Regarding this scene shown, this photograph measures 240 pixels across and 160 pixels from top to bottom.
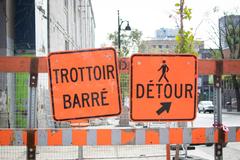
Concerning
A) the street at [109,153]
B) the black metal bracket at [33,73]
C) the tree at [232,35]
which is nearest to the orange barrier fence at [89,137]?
the black metal bracket at [33,73]

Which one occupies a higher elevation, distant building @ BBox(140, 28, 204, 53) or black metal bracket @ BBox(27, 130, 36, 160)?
distant building @ BBox(140, 28, 204, 53)

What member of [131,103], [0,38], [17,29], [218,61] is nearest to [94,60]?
[131,103]

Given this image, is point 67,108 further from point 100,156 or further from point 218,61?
point 100,156

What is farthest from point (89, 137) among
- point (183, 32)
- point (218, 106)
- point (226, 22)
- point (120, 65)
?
point (226, 22)

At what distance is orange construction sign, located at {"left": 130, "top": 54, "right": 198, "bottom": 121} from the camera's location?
5074mm

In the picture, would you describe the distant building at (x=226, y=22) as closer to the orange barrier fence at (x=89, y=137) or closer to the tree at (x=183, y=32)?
the tree at (x=183, y=32)

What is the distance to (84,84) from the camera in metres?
5.04

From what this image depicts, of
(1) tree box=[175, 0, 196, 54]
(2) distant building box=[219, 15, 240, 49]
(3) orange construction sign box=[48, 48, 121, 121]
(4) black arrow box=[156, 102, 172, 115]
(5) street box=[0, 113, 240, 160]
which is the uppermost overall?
(2) distant building box=[219, 15, 240, 49]

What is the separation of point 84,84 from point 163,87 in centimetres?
85

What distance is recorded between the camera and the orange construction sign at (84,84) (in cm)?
504

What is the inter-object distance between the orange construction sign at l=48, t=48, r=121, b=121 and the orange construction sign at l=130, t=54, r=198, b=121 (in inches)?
8.6

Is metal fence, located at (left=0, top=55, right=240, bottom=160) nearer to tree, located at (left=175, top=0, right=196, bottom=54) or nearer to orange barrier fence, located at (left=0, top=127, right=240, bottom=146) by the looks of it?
orange barrier fence, located at (left=0, top=127, right=240, bottom=146)

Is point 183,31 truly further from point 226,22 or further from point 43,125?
point 226,22

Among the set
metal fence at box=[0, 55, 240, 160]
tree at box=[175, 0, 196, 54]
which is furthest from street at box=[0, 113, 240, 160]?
tree at box=[175, 0, 196, 54]
